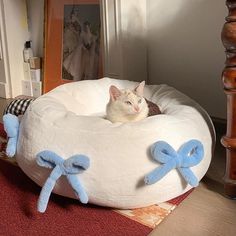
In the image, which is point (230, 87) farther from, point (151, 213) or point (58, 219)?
point (58, 219)

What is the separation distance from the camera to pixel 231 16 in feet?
2.58

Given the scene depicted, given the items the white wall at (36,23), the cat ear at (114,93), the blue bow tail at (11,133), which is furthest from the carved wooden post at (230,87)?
the white wall at (36,23)

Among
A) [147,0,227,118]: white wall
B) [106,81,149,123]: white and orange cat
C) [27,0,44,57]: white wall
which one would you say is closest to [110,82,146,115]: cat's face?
[106,81,149,123]: white and orange cat

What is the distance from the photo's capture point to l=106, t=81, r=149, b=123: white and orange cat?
3.50ft

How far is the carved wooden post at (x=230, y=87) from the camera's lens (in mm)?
786

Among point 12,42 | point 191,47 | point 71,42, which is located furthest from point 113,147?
point 12,42

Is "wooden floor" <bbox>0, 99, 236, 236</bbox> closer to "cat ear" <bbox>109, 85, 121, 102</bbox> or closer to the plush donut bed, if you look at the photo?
the plush donut bed

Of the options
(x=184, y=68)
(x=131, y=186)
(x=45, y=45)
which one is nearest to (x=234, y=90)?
(x=131, y=186)

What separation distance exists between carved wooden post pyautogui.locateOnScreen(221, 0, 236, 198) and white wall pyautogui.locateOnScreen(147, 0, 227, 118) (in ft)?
1.72

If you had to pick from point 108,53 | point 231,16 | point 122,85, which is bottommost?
point 122,85

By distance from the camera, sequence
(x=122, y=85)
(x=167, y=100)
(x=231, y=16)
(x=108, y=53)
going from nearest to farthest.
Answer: (x=231, y=16)
(x=167, y=100)
(x=122, y=85)
(x=108, y=53)

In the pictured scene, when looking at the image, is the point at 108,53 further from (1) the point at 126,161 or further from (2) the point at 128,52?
(1) the point at 126,161

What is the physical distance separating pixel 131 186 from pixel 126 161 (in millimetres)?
66

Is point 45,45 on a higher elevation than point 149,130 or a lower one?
higher
